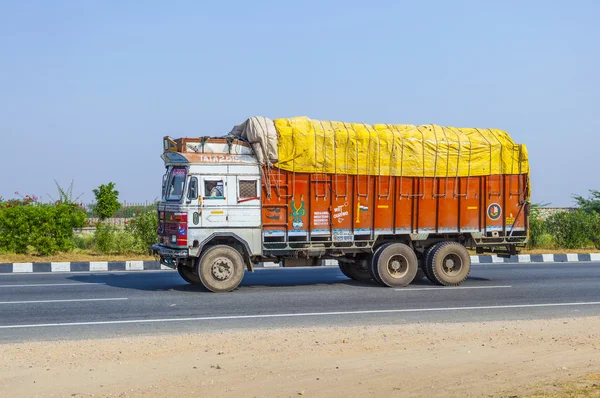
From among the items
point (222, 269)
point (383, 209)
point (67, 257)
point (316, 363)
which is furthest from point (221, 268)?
point (67, 257)

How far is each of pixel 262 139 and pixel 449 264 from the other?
179 inches

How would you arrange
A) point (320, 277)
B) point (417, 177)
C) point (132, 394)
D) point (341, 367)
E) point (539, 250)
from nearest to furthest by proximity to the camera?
point (132, 394) → point (341, 367) → point (417, 177) → point (320, 277) → point (539, 250)

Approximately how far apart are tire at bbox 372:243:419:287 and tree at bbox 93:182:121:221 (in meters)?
16.1

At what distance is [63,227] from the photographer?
2155 cm

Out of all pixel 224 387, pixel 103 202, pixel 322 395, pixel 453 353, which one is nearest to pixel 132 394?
pixel 224 387

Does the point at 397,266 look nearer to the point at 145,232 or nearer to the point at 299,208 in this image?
the point at 299,208

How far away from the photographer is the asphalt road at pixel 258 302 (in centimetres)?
1140

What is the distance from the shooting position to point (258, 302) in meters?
13.6

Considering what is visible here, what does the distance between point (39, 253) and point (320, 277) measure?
7.94 metres

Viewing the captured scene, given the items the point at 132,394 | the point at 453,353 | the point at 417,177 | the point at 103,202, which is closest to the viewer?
the point at 132,394

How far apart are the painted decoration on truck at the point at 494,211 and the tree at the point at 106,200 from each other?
55.2 feet

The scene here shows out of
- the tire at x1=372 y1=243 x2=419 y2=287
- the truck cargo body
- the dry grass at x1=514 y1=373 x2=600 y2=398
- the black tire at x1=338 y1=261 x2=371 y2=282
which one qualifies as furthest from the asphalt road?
the dry grass at x1=514 y1=373 x2=600 y2=398

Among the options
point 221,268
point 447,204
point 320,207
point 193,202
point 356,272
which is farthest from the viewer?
point 356,272

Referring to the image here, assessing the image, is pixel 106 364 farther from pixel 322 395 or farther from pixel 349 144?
pixel 349 144
